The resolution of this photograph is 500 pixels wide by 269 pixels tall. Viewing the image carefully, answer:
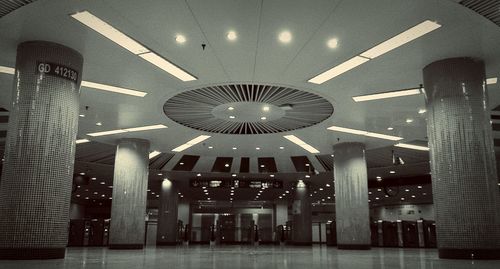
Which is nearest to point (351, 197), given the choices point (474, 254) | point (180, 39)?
point (474, 254)

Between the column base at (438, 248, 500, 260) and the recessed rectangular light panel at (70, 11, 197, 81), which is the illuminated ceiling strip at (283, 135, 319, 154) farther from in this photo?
the column base at (438, 248, 500, 260)

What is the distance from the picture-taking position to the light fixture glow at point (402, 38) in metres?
9.95

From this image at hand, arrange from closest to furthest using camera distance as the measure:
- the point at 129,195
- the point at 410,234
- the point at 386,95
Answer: the point at 386,95 → the point at 129,195 → the point at 410,234

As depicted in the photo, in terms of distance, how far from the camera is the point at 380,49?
447 inches

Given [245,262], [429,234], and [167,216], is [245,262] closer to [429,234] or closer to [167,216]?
[429,234]

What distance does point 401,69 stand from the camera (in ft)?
41.3

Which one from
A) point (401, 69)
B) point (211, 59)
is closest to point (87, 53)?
point (211, 59)

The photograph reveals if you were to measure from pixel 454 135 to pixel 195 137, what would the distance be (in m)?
12.9

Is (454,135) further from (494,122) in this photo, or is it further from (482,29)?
(494,122)

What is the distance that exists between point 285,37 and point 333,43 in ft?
4.48

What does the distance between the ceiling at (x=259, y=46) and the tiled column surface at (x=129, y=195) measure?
332cm

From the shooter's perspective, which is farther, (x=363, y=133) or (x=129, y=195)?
(x=129, y=195)

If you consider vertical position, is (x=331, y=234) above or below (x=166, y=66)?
below

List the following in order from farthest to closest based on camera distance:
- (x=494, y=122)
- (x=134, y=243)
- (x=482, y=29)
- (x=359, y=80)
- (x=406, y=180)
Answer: (x=406, y=180), (x=134, y=243), (x=494, y=122), (x=359, y=80), (x=482, y=29)
